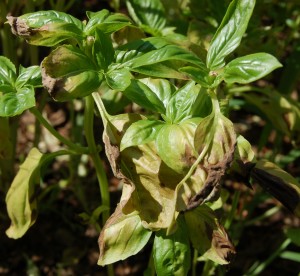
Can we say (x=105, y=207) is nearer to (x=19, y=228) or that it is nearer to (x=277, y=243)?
(x=19, y=228)

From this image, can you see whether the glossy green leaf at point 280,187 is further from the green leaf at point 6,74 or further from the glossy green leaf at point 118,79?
the green leaf at point 6,74

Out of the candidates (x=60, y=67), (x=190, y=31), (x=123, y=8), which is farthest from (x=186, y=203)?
(x=123, y=8)

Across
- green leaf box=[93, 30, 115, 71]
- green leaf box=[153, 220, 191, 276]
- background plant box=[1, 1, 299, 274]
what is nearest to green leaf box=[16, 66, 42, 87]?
background plant box=[1, 1, 299, 274]

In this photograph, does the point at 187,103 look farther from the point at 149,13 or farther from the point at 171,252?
the point at 149,13

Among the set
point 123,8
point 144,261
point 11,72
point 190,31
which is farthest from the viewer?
point 123,8

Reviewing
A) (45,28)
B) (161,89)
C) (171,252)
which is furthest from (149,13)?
(171,252)
